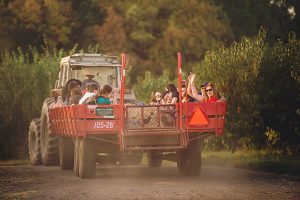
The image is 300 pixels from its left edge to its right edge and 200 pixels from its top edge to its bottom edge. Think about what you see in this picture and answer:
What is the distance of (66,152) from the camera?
73.9ft

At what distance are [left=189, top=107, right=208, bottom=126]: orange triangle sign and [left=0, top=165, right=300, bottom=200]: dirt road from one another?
1.07 meters

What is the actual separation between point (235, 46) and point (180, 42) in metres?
31.0

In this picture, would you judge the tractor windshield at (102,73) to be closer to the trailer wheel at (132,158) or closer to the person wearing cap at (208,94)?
the trailer wheel at (132,158)

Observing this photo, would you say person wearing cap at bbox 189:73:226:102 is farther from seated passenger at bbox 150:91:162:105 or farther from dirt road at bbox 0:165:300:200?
dirt road at bbox 0:165:300:200

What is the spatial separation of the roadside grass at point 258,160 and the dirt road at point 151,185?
2.37ft

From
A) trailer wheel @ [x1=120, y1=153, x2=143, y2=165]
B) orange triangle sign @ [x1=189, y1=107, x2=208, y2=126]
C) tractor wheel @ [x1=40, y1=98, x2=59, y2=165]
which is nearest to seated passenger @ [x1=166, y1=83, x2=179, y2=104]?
orange triangle sign @ [x1=189, y1=107, x2=208, y2=126]

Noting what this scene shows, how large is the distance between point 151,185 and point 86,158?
198 cm

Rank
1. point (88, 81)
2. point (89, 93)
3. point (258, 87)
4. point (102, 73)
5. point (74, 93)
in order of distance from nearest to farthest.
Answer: point (89, 93) → point (74, 93) → point (88, 81) → point (102, 73) → point (258, 87)

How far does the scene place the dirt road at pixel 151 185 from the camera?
15.5m

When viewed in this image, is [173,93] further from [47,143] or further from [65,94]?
[47,143]

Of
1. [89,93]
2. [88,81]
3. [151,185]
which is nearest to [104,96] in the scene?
[89,93]

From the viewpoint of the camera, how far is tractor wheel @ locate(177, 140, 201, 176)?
19594 mm

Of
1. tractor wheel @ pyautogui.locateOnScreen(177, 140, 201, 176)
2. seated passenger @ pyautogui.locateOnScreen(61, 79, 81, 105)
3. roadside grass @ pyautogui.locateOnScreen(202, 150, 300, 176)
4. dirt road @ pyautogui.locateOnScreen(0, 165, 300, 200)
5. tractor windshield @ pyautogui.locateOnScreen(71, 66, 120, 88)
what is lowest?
dirt road @ pyautogui.locateOnScreen(0, 165, 300, 200)

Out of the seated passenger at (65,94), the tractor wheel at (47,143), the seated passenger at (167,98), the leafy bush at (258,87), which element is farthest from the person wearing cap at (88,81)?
the leafy bush at (258,87)
